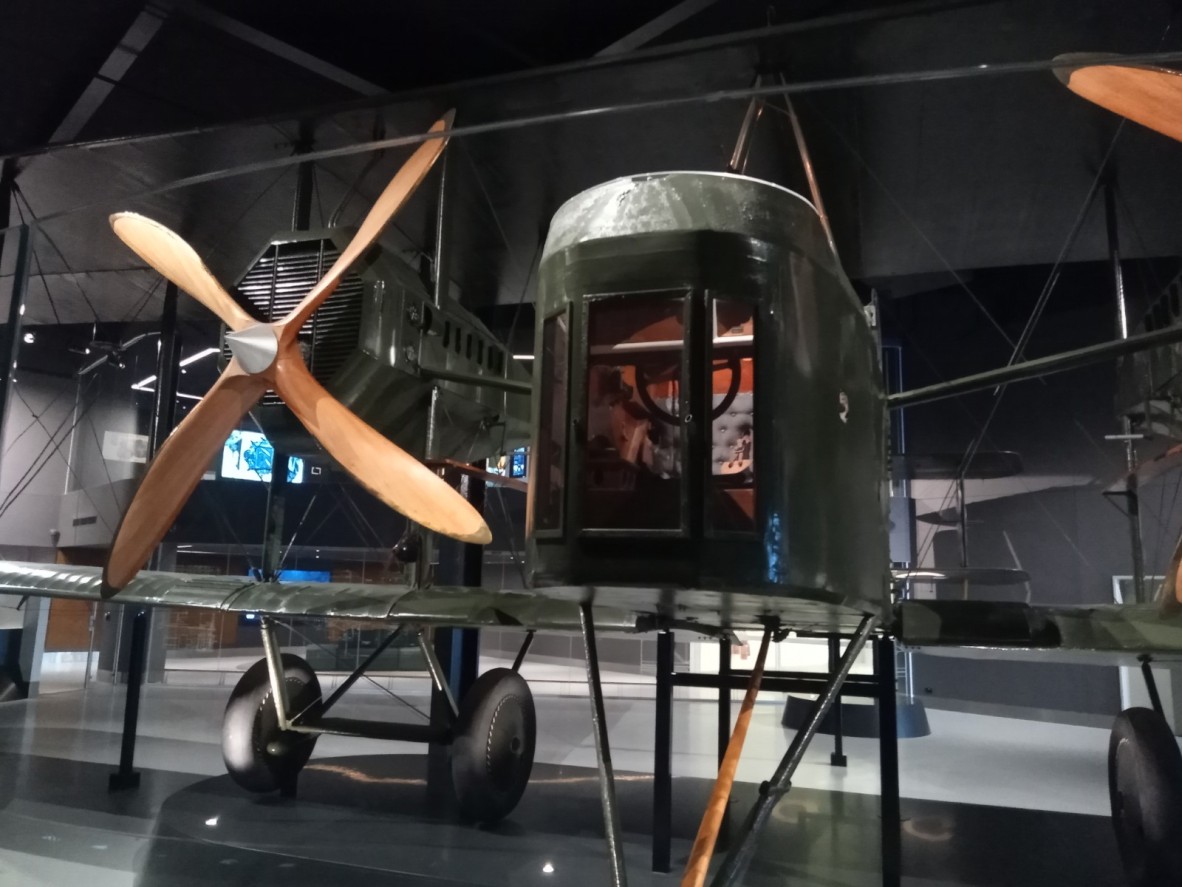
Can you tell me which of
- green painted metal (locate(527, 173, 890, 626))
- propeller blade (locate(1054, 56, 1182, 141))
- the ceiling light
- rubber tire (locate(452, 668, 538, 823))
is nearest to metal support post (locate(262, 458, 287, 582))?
rubber tire (locate(452, 668, 538, 823))

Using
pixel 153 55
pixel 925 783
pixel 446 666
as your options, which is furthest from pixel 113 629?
pixel 925 783

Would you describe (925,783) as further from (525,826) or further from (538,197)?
(538,197)

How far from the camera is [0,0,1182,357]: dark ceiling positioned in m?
4.82

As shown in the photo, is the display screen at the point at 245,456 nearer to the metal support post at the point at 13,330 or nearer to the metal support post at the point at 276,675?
the metal support post at the point at 13,330

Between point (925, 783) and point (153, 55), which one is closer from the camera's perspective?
point (153, 55)

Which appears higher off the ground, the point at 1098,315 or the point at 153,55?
the point at 153,55

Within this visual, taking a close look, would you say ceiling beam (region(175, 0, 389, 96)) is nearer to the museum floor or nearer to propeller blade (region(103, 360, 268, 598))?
propeller blade (region(103, 360, 268, 598))

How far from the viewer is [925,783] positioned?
6.45 meters

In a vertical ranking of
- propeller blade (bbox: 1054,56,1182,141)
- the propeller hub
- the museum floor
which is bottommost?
the museum floor

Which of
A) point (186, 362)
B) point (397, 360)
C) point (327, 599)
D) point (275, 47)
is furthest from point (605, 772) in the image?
point (186, 362)

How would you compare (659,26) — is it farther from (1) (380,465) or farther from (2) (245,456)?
(2) (245,456)

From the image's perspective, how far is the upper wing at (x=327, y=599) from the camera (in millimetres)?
4828

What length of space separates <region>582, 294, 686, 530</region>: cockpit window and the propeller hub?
9.22ft

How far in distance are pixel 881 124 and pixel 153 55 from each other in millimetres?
5032
